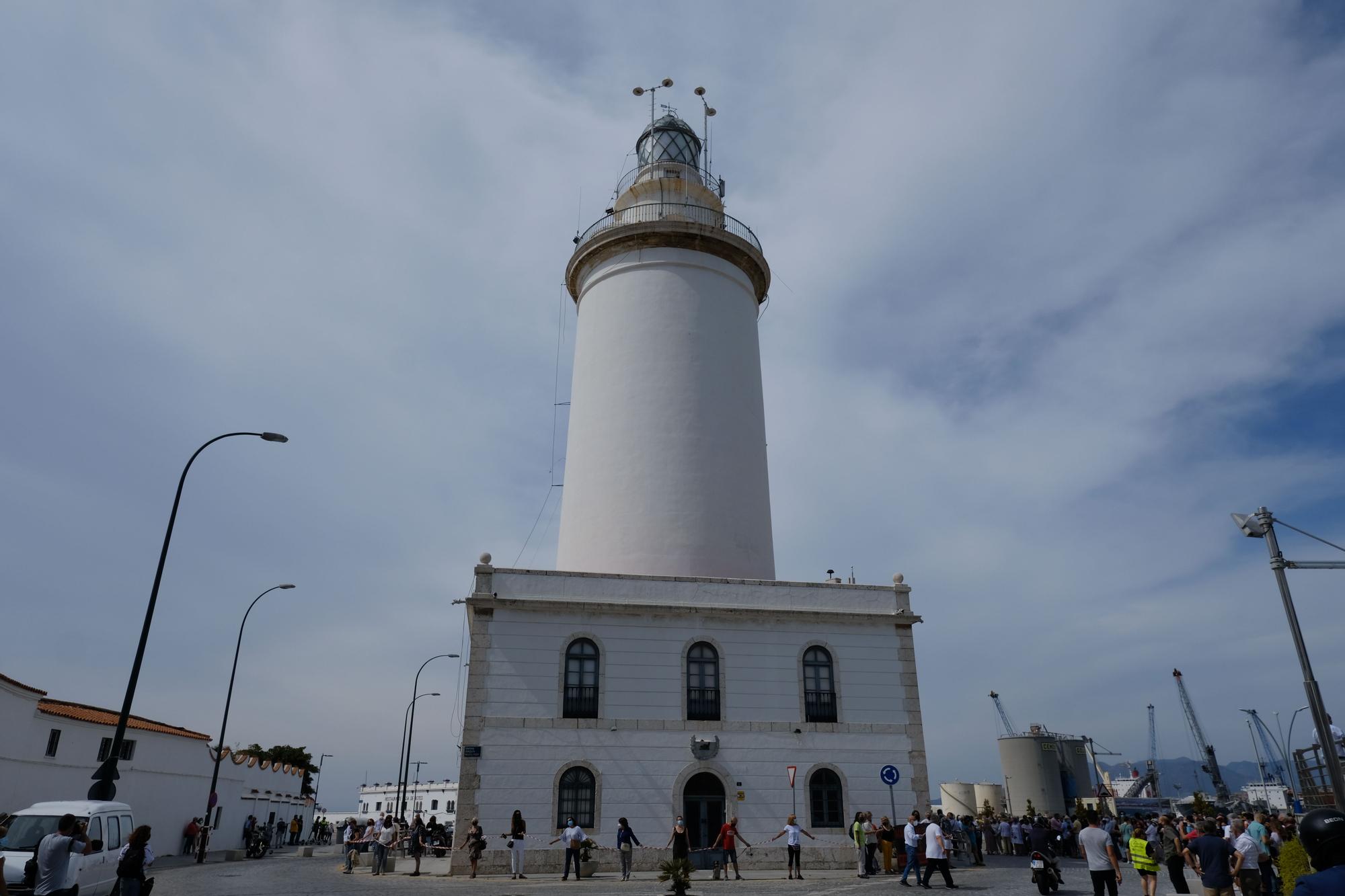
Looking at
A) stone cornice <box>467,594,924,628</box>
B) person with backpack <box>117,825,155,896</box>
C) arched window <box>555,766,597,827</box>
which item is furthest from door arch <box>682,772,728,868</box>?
person with backpack <box>117,825,155,896</box>

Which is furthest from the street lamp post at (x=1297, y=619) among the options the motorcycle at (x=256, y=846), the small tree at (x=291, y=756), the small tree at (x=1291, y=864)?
the small tree at (x=291, y=756)

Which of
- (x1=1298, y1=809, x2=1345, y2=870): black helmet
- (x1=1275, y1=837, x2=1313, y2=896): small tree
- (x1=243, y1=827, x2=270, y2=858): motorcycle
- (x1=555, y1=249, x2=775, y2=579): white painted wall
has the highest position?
(x1=555, y1=249, x2=775, y2=579): white painted wall

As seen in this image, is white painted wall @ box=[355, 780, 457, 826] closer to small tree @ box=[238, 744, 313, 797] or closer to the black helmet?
small tree @ box=[238, 744, 313, 797]

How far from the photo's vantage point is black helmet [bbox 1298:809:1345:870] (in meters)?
4.27

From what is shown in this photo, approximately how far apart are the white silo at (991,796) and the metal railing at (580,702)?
38.8 metres

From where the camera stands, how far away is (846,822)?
20953mm

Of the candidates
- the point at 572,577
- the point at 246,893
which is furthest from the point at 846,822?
the point at 246,893

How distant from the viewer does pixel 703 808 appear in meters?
20.4

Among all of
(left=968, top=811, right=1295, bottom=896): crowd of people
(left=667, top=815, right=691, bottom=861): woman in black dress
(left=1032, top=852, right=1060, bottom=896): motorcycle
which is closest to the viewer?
(left=968, top=811, right=1295, bottom=896): crowd of people

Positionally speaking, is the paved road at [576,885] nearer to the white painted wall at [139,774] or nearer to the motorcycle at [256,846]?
the white painted wall at [139,774]

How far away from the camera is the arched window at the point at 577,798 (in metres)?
19.8

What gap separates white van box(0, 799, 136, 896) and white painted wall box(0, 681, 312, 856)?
11.2 m

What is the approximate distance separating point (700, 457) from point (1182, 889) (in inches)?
579

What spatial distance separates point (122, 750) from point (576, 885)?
60.1 ft
